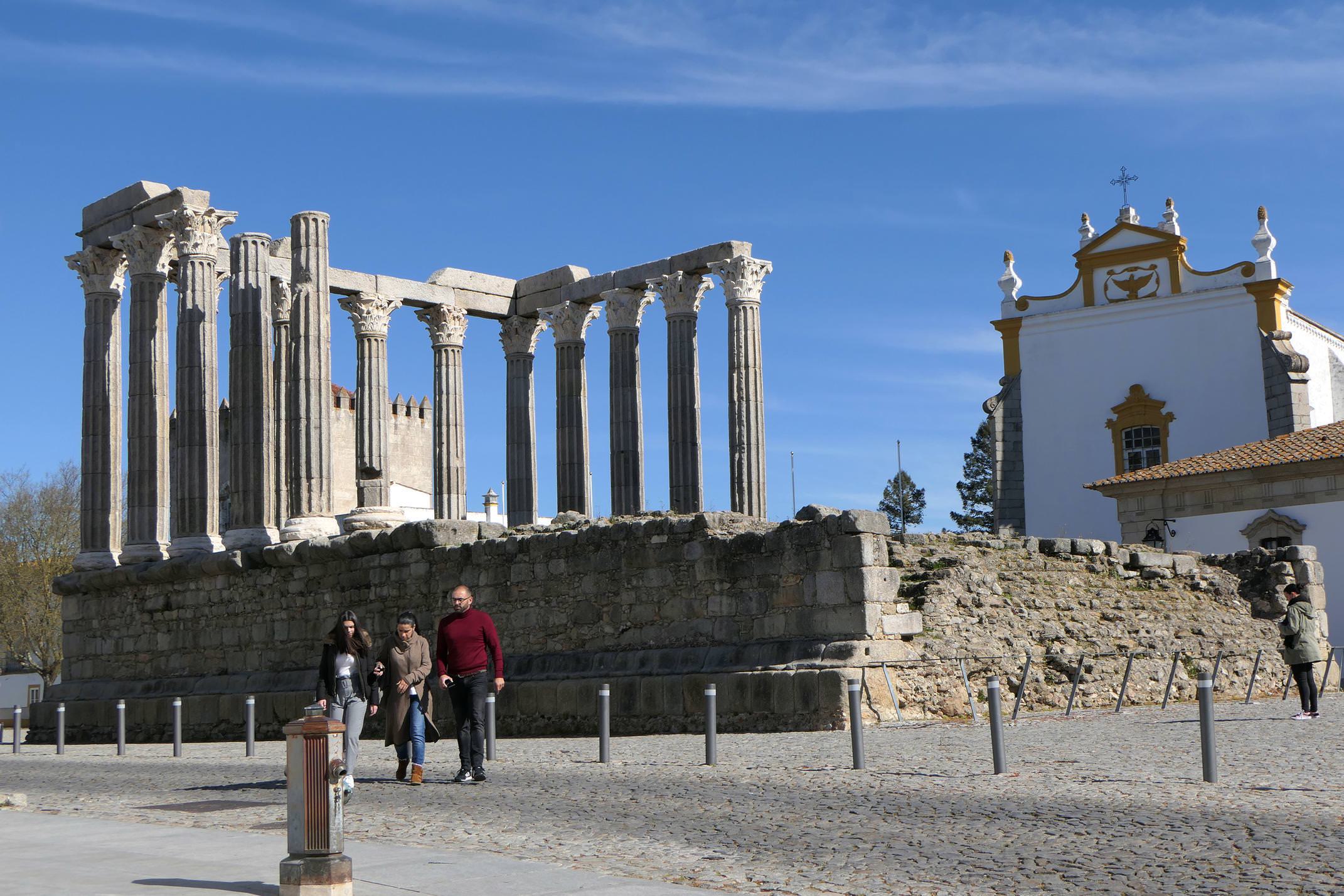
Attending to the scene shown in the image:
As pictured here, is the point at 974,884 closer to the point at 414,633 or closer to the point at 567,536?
the point at 414,633

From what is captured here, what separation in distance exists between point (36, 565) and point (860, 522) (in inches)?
1672

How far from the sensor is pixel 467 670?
12.6 metres

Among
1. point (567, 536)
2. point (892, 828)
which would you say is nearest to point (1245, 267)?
point (567, 536)

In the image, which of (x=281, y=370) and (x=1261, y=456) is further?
(x=1261, y=456)

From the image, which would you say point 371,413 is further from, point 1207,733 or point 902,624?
point 1207,733

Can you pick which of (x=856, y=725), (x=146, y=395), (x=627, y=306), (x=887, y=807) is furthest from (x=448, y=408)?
(x=887, y=807)

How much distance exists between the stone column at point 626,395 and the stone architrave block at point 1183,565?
11952 mm

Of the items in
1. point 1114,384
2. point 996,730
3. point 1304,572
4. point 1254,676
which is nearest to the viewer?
point 996,730

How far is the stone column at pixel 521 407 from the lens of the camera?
34.2 metres

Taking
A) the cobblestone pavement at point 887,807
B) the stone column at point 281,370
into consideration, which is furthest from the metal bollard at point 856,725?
the stone column at point 281,370

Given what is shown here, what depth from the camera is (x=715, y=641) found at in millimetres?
18656

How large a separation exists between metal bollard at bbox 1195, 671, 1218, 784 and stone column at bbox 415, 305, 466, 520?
2338cm

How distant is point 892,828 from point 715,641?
9964 mm

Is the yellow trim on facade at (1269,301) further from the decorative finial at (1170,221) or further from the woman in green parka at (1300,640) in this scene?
the woman in green parka at (1300,640)
